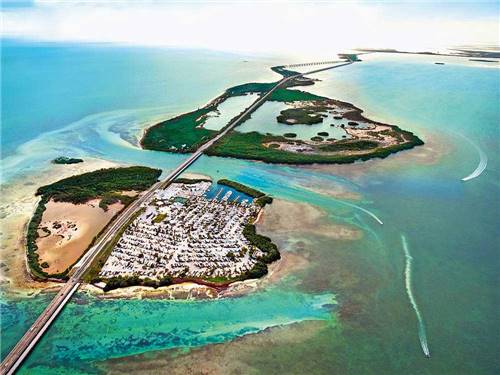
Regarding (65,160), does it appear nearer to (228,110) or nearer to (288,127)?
(228,110)

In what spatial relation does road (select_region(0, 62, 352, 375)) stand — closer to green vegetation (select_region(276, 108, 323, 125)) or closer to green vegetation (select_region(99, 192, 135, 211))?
green vegetation (select_region(99, 192, 135, 211))

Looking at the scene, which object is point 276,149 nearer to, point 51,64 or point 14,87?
point 14,87

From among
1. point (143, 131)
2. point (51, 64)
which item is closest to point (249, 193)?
point (143, 131)

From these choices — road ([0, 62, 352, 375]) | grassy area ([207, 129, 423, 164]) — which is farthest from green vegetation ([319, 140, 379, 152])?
road ([0, 62, 352, 375])

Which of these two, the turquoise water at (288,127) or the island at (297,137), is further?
the turquoise water at (288,127)

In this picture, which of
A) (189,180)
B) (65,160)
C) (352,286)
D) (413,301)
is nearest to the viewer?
(413,301)

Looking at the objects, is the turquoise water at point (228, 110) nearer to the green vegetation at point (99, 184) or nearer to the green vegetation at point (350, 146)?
the green vegetation at point (350, 146)

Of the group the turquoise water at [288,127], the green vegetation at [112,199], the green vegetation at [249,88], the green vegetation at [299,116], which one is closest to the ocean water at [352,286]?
the green vegetation at [112,199]

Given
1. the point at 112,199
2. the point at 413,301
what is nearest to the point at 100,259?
the point at 112,199
